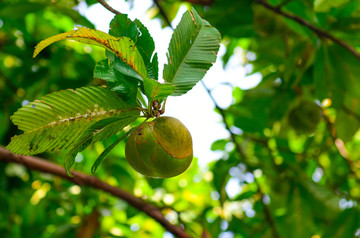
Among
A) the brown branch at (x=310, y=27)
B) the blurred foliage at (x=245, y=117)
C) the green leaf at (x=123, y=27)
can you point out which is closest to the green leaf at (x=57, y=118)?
the green leaf at (x=123, y=27)

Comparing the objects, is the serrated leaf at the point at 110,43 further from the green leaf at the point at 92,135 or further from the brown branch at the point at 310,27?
the brown branch at the point at 310,27

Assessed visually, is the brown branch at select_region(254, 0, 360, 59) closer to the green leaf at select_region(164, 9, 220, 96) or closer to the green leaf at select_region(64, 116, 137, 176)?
the green leaf at select_region(164, 9, 220, 96)

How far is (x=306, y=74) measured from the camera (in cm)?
151

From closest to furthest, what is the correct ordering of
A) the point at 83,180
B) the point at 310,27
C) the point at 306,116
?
the point at 83,180, the point at 310,27, the point at 306,116

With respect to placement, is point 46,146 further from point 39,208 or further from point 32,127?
point 39,208

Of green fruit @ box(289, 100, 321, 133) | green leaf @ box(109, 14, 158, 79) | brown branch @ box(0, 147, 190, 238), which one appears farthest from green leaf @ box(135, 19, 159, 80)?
green fruit @ box(289, 100, 321, 133)

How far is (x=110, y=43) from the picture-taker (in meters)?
0.53

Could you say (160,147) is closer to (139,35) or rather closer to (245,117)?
(139,35)

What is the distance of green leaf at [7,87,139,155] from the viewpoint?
22.1 inches

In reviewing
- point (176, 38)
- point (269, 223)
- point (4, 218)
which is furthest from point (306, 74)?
point (4, 218)

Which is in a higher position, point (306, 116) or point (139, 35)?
point (139, 35)

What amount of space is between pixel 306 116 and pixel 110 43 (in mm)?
1257

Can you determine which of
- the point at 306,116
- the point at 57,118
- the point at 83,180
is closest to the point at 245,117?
the point at 306,116

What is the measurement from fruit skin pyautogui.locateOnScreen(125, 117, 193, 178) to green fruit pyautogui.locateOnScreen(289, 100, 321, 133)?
1098 mm
